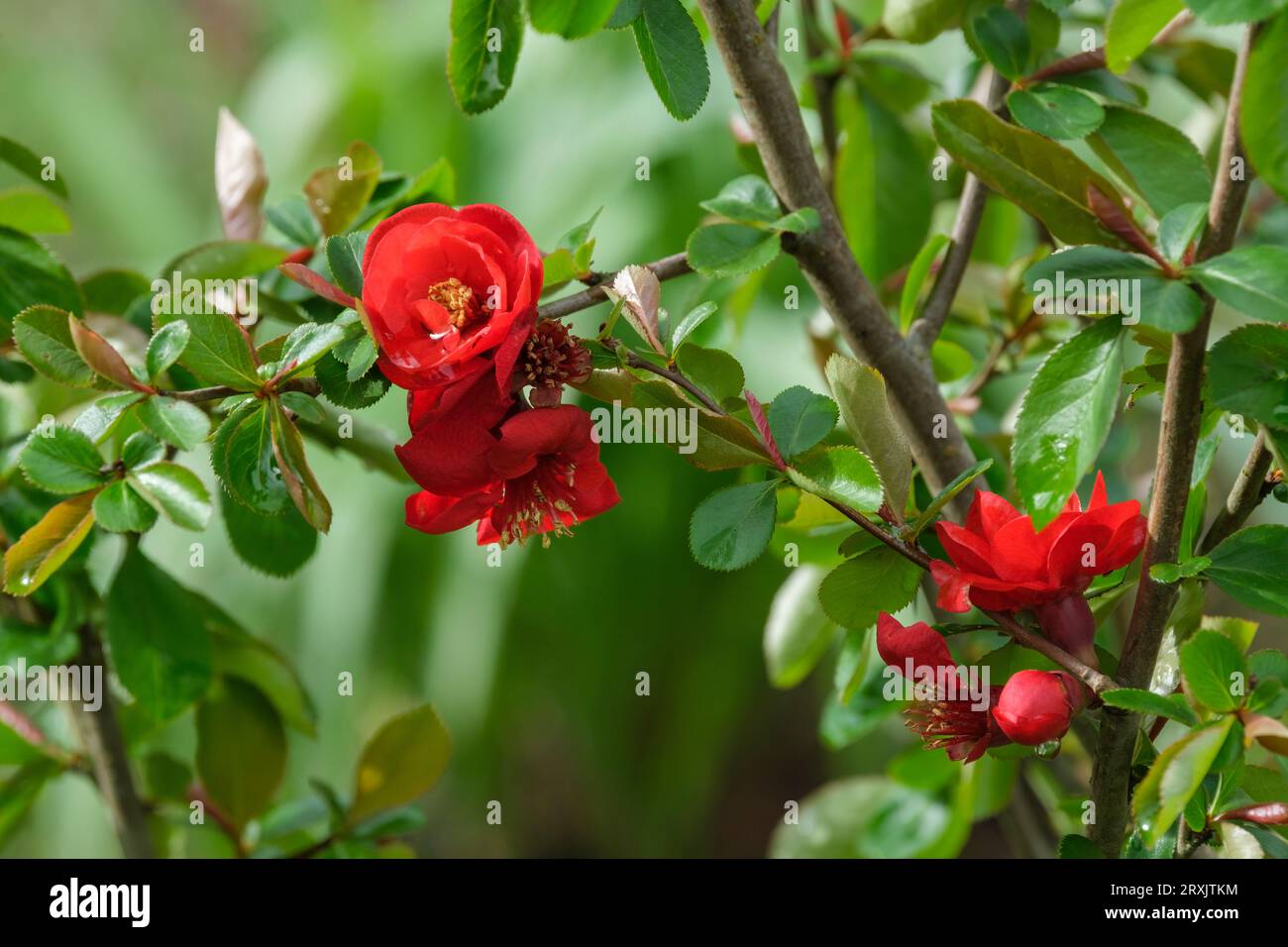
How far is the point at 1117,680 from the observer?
43cm

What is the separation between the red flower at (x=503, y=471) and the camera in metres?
0.41

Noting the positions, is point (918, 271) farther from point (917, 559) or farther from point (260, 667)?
point (260, 667)

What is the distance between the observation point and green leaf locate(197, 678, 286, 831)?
2.25ft

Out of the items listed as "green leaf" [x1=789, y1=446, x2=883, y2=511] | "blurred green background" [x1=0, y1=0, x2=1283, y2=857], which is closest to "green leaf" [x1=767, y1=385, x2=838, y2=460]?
"green leaf" [x1=789, y1=446, x2=883, y2=511]

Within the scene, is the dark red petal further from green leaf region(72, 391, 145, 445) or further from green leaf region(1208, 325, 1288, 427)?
green leaf region(72, 391, 145, 445)

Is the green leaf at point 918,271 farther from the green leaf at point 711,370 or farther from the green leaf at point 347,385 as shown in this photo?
the green leaf at point 347,385

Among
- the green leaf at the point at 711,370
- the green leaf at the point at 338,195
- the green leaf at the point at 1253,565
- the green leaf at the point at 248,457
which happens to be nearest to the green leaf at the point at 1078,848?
the green leaf at the point at 1253,565

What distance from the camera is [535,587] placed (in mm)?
1749

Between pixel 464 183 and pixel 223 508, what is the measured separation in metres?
1.25

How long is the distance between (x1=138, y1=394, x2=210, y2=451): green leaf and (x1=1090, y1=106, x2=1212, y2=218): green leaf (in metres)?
0.39

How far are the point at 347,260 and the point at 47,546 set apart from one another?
0.18m

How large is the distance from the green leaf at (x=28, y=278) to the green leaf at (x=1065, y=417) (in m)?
0.45

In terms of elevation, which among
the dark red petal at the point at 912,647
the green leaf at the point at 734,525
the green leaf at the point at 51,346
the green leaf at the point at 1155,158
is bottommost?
the dark red petal at the point at 912,647

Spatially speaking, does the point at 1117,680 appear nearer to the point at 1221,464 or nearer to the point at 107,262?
the point at 1221,464
